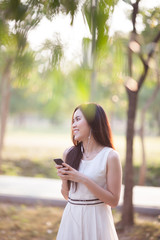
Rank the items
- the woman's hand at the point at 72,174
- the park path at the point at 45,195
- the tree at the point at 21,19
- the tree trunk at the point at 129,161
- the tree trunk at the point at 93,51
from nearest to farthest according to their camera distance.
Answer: the tree trunk at the point at 93,51 < the tree at the point at 21,19 < the woman's hand at the point at 72,174 < the tree trunk at the point at 129,161 < the park path at the point at 45,195

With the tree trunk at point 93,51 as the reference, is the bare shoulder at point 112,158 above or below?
below

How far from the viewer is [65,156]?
2.71 metres

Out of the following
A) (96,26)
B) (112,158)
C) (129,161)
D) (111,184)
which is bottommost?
(129,161)

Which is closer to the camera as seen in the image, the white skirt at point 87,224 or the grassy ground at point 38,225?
the white skirt at point 87,224

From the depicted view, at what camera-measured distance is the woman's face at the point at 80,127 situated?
8.17 feet

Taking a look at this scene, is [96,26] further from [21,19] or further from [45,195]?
[45,195]

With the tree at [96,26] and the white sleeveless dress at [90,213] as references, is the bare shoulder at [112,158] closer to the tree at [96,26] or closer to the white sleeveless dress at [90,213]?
the white sleeveless dress at [90,213]

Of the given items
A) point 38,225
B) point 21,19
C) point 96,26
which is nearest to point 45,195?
point 38,225

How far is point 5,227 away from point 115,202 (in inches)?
135

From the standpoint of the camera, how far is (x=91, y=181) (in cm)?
232

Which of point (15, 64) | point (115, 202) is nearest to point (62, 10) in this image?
point (15, 64)

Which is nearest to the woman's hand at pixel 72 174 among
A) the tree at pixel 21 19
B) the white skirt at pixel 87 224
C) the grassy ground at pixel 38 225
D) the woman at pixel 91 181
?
the woman at pixel 91 181

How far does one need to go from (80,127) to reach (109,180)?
43 cm

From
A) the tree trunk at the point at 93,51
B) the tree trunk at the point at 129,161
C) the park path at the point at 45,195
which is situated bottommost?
the park path at the point at 45,195
